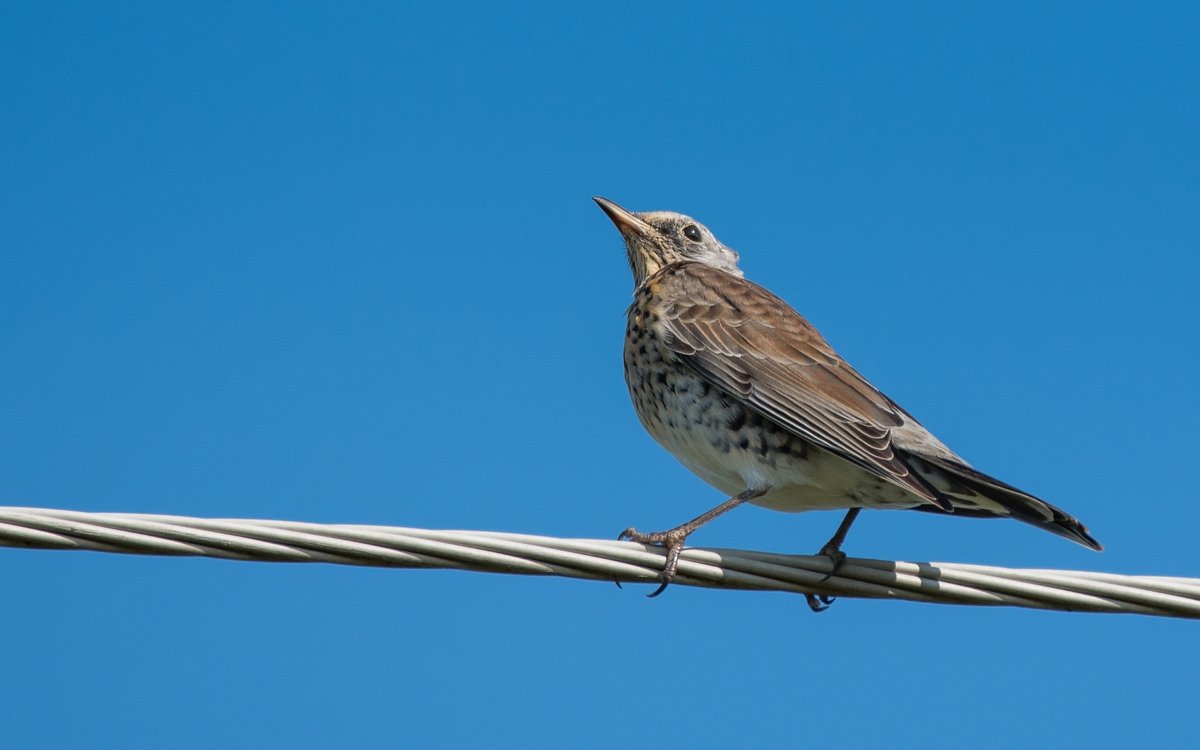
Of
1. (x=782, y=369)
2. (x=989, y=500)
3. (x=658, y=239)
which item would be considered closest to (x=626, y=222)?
(x=658, y=239)

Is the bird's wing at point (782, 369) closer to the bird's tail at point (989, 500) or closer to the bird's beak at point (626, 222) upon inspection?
the bird's tail at point (989, 500)

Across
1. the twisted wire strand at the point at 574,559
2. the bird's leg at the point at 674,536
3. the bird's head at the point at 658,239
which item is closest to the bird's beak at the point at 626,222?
the bird's head at the point at 658,239

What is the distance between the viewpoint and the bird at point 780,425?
615cm

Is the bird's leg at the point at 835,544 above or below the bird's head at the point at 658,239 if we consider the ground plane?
below

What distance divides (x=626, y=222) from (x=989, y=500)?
3.70m

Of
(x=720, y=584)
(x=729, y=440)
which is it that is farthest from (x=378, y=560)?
(x=729, y=440)

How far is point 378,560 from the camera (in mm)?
4020

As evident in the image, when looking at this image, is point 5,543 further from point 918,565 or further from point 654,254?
point 654,254

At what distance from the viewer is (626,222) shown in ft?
29.7

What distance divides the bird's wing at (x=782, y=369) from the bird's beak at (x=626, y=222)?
44.2 inches

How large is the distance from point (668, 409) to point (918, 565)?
2.33 metres

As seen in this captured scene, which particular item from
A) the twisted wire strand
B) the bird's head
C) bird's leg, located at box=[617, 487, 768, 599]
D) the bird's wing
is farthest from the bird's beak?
the twisted wire strand

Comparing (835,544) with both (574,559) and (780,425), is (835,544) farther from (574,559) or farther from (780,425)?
(574,559)

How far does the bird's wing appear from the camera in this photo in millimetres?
6250
